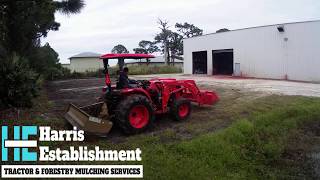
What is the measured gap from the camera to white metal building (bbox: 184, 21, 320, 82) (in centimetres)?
2562

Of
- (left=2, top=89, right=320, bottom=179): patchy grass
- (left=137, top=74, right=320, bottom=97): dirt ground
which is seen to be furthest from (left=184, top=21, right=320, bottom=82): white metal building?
(left=2, top=89, right=320, bottom=179): patchy grass

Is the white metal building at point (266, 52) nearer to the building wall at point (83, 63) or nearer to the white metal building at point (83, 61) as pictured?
the building wall at point (83, 63)

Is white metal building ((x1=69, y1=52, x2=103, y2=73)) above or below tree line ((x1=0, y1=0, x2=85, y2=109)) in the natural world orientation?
above

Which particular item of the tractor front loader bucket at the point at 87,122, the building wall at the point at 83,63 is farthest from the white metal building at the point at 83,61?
the tractor front loader bucket at the point at 87,122

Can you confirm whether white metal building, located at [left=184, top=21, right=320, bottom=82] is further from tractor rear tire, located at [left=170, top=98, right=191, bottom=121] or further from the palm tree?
tractor rear tire, located at [left=170, top=98, right=191, bottom=121]

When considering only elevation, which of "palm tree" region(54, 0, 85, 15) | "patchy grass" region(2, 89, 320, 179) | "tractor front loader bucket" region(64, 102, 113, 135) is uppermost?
"palm tree" region(54, 0, 85, 15)

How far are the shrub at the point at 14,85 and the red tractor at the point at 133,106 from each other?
81.7 inches

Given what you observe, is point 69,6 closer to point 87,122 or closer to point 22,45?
point 22,45

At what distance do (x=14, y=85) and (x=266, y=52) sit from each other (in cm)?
2219

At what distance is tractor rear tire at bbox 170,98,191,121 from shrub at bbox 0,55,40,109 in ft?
14.4

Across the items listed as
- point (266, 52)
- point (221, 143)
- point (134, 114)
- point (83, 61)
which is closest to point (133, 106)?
point (134, 114)

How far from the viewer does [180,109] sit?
34.9 ft

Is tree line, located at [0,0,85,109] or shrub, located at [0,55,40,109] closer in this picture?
shrub, located at [0,55,40,109]

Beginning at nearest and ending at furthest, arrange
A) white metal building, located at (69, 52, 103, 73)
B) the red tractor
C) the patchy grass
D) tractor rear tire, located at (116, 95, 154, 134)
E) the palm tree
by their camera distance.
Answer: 1. the patchy grass
2. the red tractor
3. tractor rear tire, located at (116, 95, 154, 134)
4. the palm tree
5. white metal building, located at (69, 52, 103, 73)
